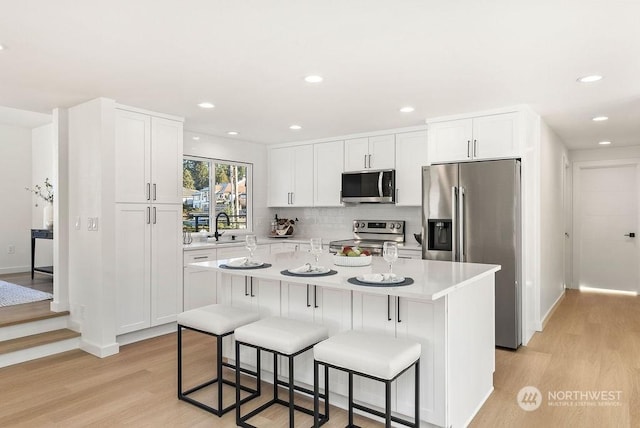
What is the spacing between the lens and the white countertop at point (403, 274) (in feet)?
6.77

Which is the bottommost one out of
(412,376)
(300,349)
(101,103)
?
(412,376)

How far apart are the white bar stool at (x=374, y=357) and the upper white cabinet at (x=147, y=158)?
272cm

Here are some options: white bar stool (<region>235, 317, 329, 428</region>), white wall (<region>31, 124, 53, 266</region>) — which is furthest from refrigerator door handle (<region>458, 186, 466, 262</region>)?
white wall (<region>31, 124, 53, 266</region>)

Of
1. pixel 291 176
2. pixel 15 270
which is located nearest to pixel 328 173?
pixel 291 176

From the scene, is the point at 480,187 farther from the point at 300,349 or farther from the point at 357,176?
the point at 300,349

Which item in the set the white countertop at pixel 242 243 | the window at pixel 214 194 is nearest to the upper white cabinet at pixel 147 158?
the white countertop at pixel 242 243

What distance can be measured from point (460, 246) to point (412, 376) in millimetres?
1992

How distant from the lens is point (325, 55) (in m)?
2.62

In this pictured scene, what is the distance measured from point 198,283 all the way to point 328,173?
2.19m

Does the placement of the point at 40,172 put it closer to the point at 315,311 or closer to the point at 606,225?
the point at 315,311

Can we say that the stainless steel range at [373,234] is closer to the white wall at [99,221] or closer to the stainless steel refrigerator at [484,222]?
the stainless steel refrigerator at [484,222]

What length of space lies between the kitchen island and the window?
8.65ft

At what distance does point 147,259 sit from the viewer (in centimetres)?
413

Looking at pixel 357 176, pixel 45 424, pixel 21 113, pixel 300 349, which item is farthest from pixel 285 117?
pixel 21 113
